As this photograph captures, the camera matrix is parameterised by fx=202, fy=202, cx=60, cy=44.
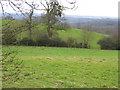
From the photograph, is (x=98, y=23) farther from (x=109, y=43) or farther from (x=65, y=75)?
(x=65, y=75)

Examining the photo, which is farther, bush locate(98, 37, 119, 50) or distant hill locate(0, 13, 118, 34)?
bush locate(98, 37, 119, 50)

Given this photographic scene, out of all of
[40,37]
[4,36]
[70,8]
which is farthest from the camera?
[40,37]

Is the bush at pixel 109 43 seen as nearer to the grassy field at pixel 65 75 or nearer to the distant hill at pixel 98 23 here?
the distant hill at pixel 98 23

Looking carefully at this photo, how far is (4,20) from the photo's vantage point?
3.65 metres

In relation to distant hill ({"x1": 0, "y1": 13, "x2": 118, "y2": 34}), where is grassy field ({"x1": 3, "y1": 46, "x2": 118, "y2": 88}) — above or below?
below

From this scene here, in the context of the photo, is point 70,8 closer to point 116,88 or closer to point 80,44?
point 116,88

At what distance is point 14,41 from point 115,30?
28303 mm

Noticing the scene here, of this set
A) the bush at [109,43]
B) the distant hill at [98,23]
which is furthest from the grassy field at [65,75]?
the bush at [109,43]

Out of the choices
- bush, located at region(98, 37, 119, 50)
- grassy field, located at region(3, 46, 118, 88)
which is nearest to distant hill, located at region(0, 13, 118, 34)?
bush, located at region(98, 37, 119, 50)

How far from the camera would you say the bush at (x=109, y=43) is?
1273 inches

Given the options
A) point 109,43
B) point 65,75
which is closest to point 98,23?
point 109,43

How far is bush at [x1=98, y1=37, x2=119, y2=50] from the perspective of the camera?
3234 cm

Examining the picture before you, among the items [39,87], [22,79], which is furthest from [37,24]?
[22,79]

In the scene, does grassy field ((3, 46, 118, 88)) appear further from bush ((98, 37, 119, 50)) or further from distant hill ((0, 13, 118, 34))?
bush ((98, 37, 119, 50))
